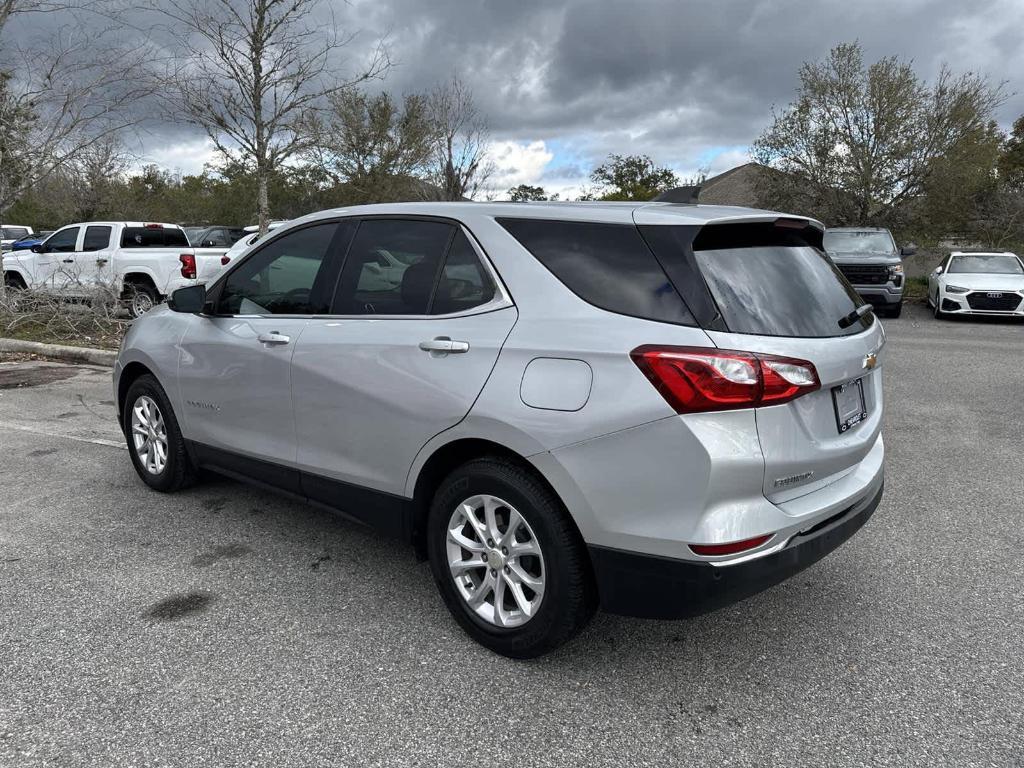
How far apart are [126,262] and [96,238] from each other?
3.64 ft

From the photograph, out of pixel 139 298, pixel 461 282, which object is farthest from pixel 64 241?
pixel 461 282

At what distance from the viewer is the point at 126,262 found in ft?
41.5

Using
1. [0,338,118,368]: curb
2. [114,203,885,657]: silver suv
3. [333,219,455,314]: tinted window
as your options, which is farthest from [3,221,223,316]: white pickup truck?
[114,203,885,657]: silver suv

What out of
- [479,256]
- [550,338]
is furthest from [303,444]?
[550,338]

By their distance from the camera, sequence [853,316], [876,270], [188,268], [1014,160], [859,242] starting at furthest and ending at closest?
[1014,160] < [859,242] < [876,270] < [188,268] < [853,316]

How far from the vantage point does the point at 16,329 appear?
1179 centimetres

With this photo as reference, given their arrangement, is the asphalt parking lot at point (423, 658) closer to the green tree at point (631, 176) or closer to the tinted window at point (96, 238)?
the tinted window at point (96, 238)

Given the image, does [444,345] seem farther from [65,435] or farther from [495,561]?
[65,435]

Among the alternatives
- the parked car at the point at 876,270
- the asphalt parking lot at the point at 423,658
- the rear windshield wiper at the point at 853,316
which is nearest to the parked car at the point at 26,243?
the asphalt parking lot at the point at 423,658

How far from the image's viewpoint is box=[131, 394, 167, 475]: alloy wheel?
4723 millimetres

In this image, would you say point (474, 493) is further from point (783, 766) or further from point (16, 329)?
point (16, 329)

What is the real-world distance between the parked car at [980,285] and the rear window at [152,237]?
48.1 feet

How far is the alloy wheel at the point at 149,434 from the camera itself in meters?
4.72

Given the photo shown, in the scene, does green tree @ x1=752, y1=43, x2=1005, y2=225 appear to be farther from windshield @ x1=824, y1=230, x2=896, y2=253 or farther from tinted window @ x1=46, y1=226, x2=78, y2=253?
tinted window @ x1=46, y1=226, x2=78, y2=253
